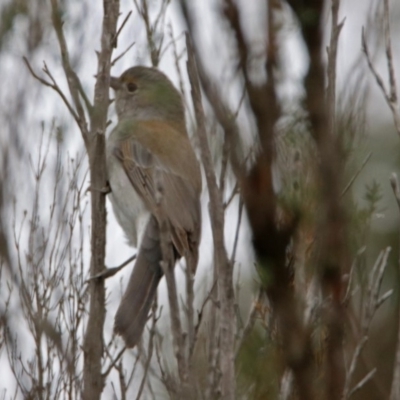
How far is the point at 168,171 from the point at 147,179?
0.81 feet

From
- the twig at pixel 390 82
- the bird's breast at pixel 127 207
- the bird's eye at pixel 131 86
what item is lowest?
the twig at pixel 390 82

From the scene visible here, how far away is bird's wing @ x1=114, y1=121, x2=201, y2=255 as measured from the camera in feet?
17.2

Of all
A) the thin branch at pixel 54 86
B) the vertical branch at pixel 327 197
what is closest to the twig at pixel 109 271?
the thin branch at pixel 54 86

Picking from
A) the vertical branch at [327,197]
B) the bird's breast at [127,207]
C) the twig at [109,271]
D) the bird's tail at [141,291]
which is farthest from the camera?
the bird's breast at [127,207]

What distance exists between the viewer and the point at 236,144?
141 centimetres

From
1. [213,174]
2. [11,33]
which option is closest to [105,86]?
[11,33]

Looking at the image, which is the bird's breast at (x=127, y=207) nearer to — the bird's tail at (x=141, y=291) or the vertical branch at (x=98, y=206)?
the bird's tail at (x=141, y=291)

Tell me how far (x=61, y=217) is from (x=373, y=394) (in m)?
3.52

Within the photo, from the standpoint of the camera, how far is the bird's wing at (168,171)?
525cm

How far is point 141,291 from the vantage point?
4961 millimetres

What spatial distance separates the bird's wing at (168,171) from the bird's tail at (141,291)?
19 centimetres

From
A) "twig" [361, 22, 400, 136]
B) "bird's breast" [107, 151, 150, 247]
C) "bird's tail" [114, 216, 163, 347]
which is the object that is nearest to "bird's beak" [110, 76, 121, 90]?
"bird's breast" [107, 151, 150, 247]

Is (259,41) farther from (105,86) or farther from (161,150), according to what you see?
(161,150)

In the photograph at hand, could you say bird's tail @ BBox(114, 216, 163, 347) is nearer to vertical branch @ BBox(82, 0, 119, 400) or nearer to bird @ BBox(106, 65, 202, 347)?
bird @ BBox(106, 65, 202, 347)
